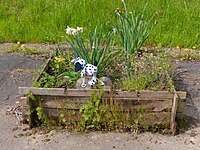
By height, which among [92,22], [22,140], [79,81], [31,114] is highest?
[92,22]

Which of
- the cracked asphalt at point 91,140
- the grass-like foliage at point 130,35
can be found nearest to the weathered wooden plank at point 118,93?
the cracked asphalt at point 91,140

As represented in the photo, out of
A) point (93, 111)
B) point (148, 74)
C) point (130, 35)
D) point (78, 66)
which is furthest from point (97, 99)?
point (130, 35)

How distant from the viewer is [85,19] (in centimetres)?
564

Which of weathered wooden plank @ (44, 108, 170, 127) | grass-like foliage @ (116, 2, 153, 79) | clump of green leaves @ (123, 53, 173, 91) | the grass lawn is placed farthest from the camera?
the grass lawn

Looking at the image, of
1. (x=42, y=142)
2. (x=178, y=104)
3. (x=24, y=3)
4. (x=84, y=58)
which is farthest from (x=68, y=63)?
(x=24, y=3)

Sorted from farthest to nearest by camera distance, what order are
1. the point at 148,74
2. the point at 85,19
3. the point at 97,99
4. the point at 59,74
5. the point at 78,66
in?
the point at 85,19 < the point at 59,74 < the point at 148,74 < the point at 78,66 < the point at 97,99

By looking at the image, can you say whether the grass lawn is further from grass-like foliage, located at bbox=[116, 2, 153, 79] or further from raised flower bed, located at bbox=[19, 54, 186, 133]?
raised flower bed, located at bbox=[19, 54, 186, 133]

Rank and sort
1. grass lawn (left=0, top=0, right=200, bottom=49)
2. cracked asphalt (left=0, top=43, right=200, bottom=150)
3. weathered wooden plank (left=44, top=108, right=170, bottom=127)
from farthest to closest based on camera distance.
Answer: grass lawn (left=0, top=0, right=200, bottom=49)
weathered wooden plank (left=44, top=108, right=170, bottom=127)
cracked asphalt (left=0, top=43, right=200, bottom=150)

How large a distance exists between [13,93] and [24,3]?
9.97 feet

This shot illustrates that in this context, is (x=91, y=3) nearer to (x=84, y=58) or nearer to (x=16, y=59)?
(x=16, y=59)

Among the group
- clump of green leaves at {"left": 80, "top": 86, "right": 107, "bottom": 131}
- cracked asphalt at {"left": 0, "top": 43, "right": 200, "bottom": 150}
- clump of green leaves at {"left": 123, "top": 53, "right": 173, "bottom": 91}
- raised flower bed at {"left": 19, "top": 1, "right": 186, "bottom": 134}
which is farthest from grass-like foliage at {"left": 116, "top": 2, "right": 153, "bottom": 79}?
cracked asphalt at {"left": 0, "top": 43, "right": 200, "bottom": 150}

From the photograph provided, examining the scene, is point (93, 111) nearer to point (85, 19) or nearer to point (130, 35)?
point (130, 35)

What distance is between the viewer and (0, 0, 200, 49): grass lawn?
212 inches

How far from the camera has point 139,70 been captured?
334 centimetres
